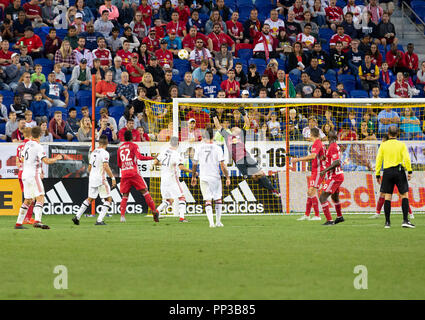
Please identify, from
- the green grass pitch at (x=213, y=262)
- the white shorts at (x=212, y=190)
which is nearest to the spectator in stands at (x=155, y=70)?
the white shorts at (x=212, y=190)

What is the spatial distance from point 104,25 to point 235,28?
5.03m

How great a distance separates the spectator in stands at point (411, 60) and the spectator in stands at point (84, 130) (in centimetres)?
1354

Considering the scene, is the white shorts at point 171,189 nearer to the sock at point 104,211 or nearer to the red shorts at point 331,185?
the sock at point 104,211

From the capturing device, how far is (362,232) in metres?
14.4

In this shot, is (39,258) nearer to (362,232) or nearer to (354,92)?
(362,232)

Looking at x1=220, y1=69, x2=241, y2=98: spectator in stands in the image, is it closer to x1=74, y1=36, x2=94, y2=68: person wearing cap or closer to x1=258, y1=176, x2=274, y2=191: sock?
x1=258, y1=176, x2=274, y2=191: sock

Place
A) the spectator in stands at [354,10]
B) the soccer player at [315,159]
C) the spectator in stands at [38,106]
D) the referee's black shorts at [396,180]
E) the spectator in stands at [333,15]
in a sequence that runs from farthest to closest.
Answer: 1. the spectator in stands at [354,10]
2. the spectator in stands at [333,15]
3. the spectator in stands at [38,106]
4. the soccer player at [315,159]
5. the referee's black shorts at [396,180]

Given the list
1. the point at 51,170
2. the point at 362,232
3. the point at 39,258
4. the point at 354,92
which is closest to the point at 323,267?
the point at 39,258

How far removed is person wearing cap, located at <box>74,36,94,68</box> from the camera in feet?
81.1

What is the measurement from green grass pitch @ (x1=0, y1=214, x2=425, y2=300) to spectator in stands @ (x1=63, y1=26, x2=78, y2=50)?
10902mm

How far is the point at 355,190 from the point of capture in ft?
73.9

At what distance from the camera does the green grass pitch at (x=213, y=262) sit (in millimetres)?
7168

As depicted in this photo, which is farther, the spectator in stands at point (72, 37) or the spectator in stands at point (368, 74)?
the spectator in stands at point (368, 74)

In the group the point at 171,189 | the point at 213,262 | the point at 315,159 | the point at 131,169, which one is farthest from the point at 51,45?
the point at 213,262
